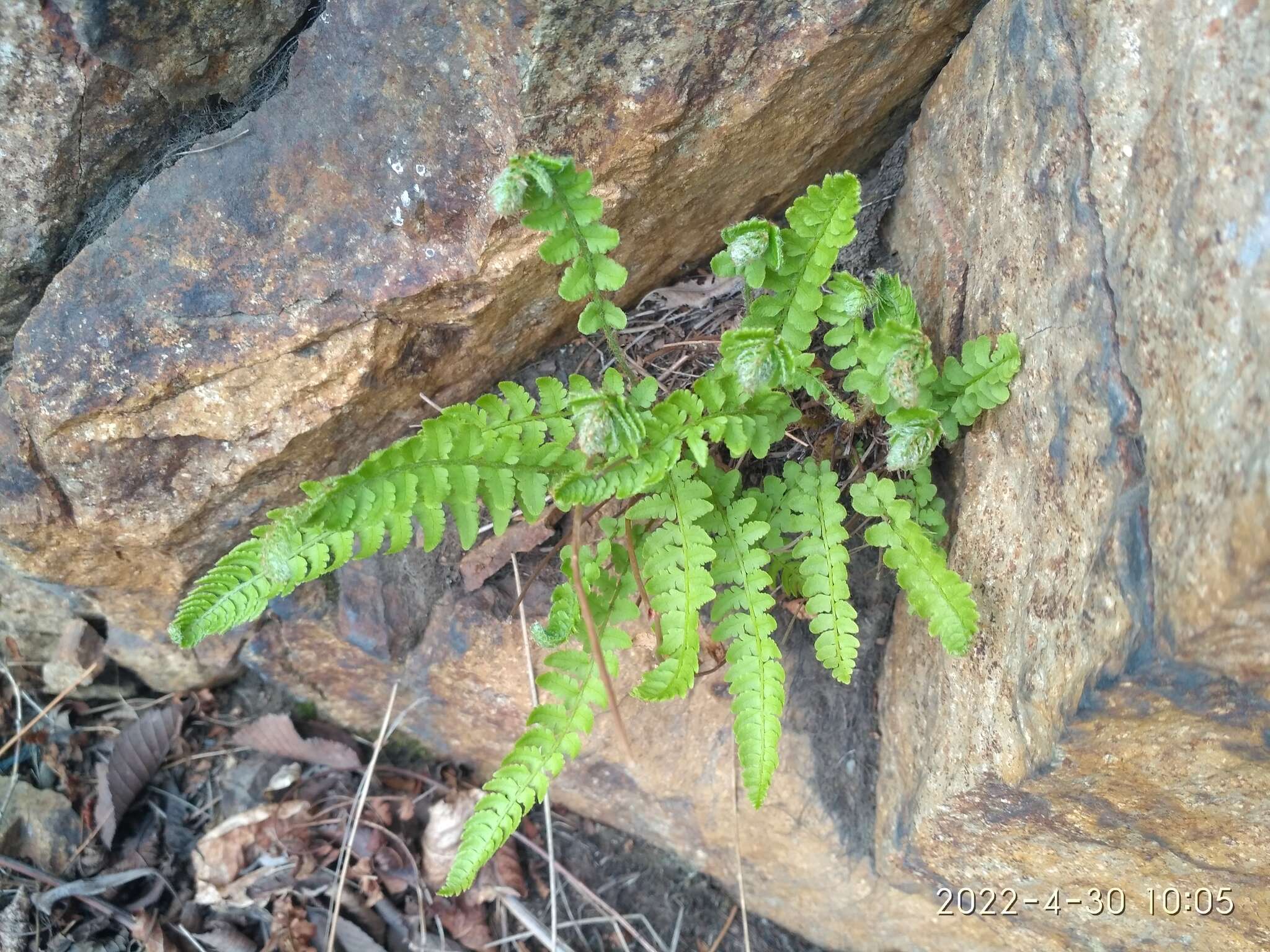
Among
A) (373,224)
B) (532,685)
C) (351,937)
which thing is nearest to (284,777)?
(351,937)

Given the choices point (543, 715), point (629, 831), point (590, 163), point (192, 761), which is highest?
point (590, 163)

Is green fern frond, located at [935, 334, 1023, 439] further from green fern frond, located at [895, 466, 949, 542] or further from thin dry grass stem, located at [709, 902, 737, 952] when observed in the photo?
thin dry grass stem, located at [709, 902, 737, 952]

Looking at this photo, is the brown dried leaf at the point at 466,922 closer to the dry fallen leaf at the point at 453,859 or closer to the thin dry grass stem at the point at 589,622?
the dry fallen leaf at the point at 453,859

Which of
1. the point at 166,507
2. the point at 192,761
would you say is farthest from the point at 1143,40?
the point at 192,761

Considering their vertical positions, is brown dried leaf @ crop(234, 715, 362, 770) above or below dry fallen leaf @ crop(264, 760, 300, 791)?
above

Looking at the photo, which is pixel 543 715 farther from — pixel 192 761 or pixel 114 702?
pixel 114 702

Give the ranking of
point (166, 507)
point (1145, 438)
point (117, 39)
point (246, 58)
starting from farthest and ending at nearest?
point (166, 507), point (246, 58), point (117, 39), point (1145, 438)

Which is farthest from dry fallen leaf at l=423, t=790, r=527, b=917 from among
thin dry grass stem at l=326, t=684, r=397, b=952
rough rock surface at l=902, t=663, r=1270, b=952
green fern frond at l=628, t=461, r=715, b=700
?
rough rock surface at l=902, t=663, r=1270, b=952
